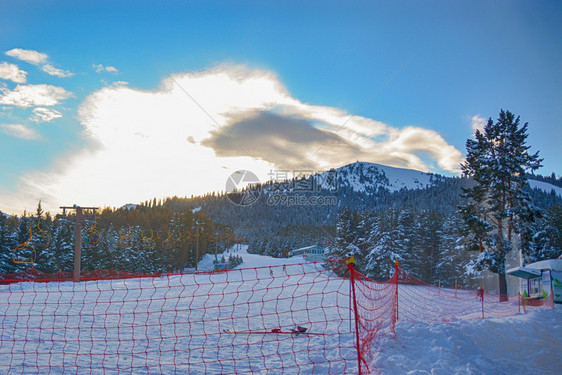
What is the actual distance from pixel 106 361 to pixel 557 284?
2285cm

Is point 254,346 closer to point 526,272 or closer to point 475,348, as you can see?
point 475,348

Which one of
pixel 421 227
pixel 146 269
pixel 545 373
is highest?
pixel 421 227

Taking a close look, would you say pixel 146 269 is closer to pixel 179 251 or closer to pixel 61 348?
pixel 179 251

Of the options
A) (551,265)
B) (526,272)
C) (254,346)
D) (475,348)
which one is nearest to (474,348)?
(475,348)

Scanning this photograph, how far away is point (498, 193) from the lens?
24.3 meters

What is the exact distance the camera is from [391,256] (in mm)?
41406

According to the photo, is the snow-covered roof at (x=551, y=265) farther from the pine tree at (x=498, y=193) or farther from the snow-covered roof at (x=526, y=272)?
the pine tree at (x=498, y=193)

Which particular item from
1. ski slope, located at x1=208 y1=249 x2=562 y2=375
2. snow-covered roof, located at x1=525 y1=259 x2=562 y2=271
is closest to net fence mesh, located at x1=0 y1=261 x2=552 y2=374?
ski slope, located at x1=208 y1=249 x2=562 y2=375

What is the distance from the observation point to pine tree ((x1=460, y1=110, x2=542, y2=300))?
2341 cm

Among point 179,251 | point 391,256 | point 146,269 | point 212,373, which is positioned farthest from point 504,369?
point 179,251

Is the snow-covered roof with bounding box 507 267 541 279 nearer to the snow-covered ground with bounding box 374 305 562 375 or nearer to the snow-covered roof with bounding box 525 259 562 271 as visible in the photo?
the snow-covered roof with bounding box 525 259 562 271

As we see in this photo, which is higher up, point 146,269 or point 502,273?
point 502,273

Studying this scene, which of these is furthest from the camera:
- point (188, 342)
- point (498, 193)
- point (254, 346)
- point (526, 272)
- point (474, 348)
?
point (498, 193)

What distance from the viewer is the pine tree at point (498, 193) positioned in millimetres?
23406
